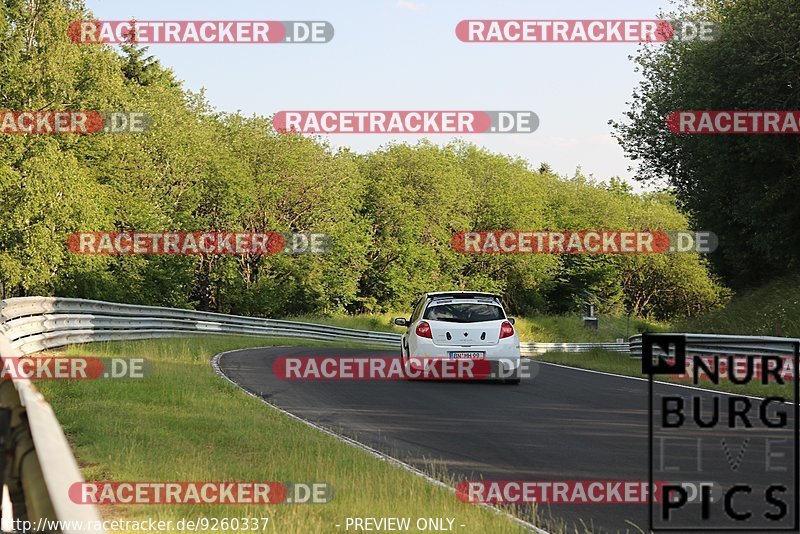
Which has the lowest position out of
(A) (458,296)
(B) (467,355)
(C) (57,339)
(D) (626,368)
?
(D) (626,368)

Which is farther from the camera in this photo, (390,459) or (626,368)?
(626,368)

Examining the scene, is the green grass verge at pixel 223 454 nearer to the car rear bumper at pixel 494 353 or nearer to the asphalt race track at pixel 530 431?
the asphalt race track at pixel 530 431

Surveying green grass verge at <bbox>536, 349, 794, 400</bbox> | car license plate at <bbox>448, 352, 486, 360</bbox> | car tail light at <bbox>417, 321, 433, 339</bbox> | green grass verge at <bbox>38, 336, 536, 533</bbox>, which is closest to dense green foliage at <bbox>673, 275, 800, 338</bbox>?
green grass verge at <bbox>536, 349, 794, 400</bbox>

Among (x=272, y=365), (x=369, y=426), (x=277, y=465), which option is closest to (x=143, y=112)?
(x=272, y=365)

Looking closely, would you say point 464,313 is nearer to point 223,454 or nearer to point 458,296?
point 458,296

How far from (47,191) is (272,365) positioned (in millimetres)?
17120

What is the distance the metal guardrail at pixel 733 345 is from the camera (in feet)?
53.3

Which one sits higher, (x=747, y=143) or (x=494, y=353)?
(x=747, y=143)

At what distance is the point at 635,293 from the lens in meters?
99.3

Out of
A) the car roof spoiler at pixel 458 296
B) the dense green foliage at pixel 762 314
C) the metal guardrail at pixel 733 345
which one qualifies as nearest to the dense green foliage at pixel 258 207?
the dense green foliage at pixel 762 314

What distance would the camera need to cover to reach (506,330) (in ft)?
59.7

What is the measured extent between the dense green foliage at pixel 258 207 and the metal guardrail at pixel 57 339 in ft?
21.9

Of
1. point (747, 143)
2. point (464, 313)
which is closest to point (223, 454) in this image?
point (464, 313)

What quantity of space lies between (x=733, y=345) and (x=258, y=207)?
4227 centimetres
